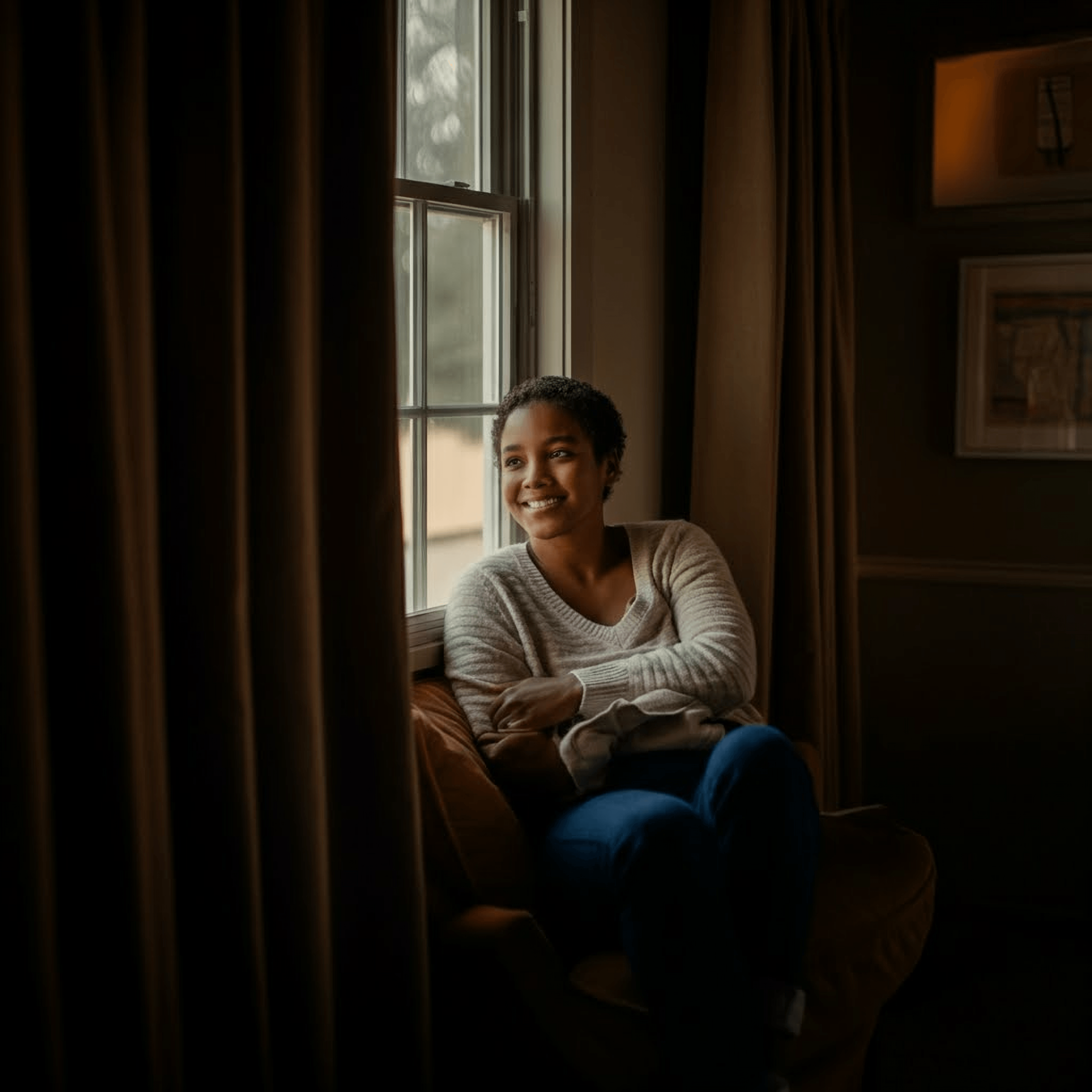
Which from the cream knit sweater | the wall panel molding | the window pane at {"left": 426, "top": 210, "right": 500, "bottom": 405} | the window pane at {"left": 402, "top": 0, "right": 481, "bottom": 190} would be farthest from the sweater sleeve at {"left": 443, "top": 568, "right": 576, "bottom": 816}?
the wall panel molding

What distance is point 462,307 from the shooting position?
2.36 m

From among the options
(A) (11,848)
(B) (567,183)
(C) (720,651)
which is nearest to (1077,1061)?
(C) (720,651)

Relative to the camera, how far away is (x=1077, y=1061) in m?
2.46

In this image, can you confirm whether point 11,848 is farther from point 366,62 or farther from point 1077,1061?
point 1077,1061

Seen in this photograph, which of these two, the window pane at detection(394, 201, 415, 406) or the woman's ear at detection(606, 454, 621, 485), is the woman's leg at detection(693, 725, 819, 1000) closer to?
the woman's ear at detection(606, 454, 621, 485)

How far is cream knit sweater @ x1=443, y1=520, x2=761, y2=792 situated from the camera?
2027 mm

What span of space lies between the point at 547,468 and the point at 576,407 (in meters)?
0.12

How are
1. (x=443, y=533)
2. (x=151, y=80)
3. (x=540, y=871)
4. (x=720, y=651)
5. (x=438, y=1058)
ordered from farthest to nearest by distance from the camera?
1. (x=443, y=533)
2. (x=720, y=651)
3. (x=540, y=871)
4. (x=438, y=1058)
5. (x=151, y=80)

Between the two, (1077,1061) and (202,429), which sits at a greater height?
(202,429)

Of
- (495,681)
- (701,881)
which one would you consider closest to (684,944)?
(701,881)

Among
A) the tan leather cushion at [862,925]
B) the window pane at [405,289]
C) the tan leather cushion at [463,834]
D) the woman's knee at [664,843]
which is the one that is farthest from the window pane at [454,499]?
the tan leather cushion at [862,925]

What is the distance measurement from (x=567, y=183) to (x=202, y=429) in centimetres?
131

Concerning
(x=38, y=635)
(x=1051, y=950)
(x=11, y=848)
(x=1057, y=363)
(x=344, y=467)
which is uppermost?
(x=1057, y=363)

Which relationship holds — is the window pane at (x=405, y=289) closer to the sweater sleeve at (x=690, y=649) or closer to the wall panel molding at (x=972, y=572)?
the sweater sleeve at (x=690, y=649)
